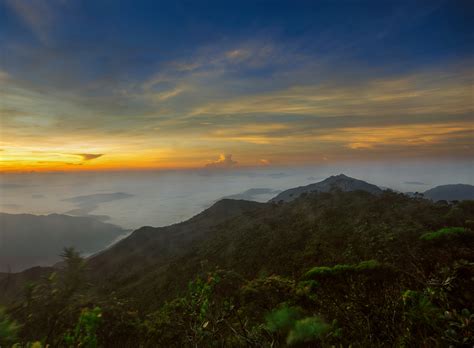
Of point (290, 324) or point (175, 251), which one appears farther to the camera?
point (175, 251)

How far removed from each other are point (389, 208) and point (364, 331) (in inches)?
1427

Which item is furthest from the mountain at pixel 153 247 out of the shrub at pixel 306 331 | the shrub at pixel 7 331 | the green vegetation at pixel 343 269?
the shrub at pixel 306 331

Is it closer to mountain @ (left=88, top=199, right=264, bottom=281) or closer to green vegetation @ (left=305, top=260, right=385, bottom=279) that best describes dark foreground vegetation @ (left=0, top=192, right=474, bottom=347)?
green vegetation @ (left=305, top=260, right=385, bottom=279)

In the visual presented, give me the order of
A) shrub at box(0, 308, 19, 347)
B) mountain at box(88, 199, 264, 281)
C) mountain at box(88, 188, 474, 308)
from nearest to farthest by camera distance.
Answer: shrub at box(0, 308, 19, 347) → mountain at box(88, 188, 474, 308) → mountain at box(88, 199, 264, 281)

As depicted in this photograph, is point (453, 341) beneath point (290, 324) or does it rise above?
above

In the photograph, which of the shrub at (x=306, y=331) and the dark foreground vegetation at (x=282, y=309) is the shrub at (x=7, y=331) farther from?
the shrub at (x=306, y=331)

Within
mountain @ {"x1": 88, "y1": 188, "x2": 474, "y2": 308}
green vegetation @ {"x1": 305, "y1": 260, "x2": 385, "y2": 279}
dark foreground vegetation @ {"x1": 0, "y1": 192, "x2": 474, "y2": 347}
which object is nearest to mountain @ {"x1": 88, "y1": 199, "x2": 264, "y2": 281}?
mountain @ {"x1": 88, "y1": 188, "x2": 474, "y2": 308}

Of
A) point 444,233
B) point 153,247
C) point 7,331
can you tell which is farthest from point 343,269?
point 153,247

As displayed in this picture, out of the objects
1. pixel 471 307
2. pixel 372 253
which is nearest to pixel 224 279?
pixel 471 307

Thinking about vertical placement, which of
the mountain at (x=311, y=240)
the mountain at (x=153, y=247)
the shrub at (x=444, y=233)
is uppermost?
the shrub at (x=444, y=233)

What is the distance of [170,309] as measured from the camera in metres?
6.52

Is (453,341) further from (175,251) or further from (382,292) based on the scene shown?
(175,251)

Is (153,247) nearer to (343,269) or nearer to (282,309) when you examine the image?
(282,309)

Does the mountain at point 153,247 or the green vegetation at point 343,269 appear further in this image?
the mountain at point 153,247
